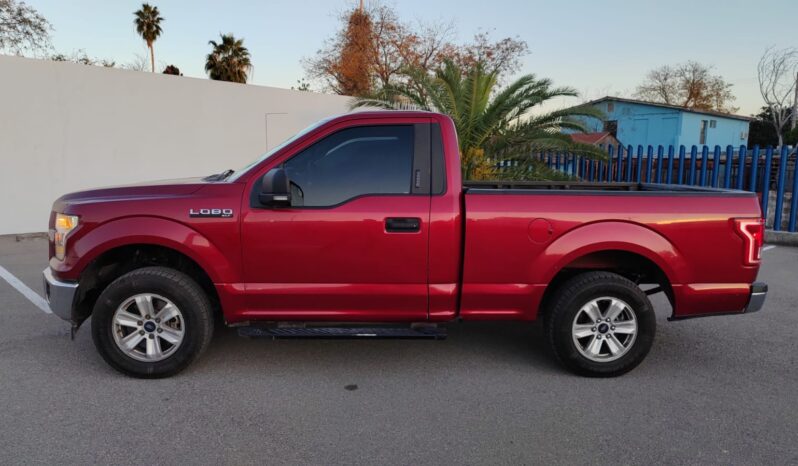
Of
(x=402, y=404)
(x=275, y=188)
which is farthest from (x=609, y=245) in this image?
(x=275, y=188)

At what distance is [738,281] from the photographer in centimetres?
390

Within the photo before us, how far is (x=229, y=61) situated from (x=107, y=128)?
26878 mm

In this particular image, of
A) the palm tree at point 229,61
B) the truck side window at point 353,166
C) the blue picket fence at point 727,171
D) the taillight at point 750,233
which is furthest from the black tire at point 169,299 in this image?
the palm tree at point 229,61

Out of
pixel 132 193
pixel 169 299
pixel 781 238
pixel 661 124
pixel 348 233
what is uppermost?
pixel 661 124

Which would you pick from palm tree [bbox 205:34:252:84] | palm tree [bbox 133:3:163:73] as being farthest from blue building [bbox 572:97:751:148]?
palm tree [bbox 133:3:163:73]

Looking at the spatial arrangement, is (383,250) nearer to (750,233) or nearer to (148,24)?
(750,233)

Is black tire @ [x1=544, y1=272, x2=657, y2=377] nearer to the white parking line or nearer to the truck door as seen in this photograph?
the truck door

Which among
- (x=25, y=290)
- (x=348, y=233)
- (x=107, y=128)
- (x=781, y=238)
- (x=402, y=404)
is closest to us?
(x=402, y=404)

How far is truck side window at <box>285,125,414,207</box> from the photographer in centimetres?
382

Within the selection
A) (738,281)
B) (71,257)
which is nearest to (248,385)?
(71,257)

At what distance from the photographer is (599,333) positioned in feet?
12.9

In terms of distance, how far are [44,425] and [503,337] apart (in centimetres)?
347

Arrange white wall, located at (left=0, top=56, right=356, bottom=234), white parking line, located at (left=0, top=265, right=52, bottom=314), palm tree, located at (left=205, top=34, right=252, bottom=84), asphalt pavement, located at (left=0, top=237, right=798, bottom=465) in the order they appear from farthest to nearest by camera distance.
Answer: palm tree, located at (left=205, top=34, right=252, bottom=84)
white wall, located at (left=0, top=56, right=356, bottom=234)
white parking line, located at (left=0, top=265, right=52, bottom=314)
asphalt pavement, located at (left=0, top=237, right=798, bottom=465)

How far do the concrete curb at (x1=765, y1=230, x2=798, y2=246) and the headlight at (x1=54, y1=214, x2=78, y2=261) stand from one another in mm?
11372
